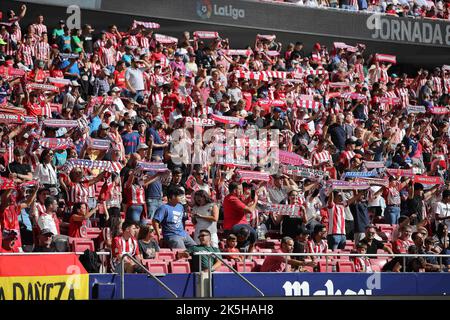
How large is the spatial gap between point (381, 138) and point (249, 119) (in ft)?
13.0

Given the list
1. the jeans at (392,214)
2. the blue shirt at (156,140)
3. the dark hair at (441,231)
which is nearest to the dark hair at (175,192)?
the blue shirt at (156,140)

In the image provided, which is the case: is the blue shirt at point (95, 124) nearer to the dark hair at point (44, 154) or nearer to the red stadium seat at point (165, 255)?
the dark hair at point (44, 154)

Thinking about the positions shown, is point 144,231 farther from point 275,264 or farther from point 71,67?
point 71,67

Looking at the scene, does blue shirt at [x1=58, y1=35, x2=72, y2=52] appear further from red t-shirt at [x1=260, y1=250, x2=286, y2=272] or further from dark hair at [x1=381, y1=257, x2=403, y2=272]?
dark hair at [x1=381, y1=257, x2=403, y2=272]

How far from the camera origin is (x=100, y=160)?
15.2 meters

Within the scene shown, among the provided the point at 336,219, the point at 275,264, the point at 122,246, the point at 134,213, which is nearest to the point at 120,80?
the point at 134,213

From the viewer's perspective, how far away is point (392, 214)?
58.4 feet

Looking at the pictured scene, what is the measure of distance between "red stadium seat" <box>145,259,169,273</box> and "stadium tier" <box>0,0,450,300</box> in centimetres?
3

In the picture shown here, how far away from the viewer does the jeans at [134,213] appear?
1438 cm

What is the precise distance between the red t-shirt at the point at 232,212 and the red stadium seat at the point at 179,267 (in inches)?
89.2

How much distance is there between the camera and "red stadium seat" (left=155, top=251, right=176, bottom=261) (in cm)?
1271

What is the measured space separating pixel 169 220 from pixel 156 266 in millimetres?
1566

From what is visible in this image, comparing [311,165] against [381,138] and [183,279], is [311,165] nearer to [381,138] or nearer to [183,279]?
[381,138]

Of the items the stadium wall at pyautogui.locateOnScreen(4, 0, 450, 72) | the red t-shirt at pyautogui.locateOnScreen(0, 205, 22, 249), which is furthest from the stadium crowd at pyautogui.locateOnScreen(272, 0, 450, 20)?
the red t-shirt at pyautogui.locateOnScreen(0, 205, 22, 249)
